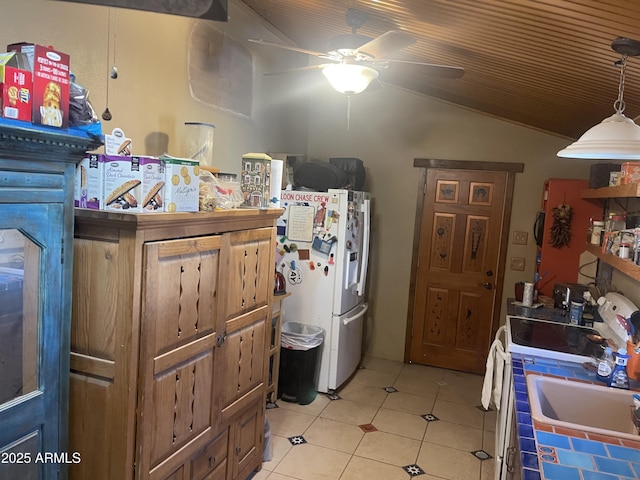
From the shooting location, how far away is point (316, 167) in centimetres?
397

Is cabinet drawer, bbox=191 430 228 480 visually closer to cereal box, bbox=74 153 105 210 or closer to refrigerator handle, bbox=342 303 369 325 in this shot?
cereal box, bbox=74 153 105 210

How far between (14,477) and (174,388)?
0.63 metres

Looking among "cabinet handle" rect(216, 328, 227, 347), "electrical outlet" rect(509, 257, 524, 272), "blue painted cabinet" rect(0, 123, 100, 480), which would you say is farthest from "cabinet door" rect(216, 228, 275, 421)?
"electrical outlet" rect(509, 257, 524, 272)

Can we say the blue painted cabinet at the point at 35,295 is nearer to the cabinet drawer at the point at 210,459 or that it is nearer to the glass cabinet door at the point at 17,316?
the glass cabinet door at the point at 17,316

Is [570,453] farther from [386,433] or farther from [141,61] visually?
[141,61]

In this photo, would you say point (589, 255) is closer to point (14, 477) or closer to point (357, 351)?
point (357, 351)

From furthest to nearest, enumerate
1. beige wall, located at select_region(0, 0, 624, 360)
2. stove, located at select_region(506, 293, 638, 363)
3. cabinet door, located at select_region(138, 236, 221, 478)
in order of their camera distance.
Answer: beige wall, located at select_region(0, 0, 624, 360), stove, located at select_region(506, 293, 638, 363), cabinet door, located at select_region(138, 236, 221, 478)

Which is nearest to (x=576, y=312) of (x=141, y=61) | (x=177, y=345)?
(x=177, y=345)

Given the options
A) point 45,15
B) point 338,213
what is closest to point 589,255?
point 338,213

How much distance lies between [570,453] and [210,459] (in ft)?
5.17

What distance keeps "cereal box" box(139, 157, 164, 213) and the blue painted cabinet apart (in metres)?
0.25

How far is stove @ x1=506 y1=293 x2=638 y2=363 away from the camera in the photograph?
8.11 feet

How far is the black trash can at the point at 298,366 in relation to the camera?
3.67 metres

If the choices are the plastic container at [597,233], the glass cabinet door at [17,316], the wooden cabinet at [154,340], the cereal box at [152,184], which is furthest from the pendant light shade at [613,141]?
the glass cabinet door at [17,316]
